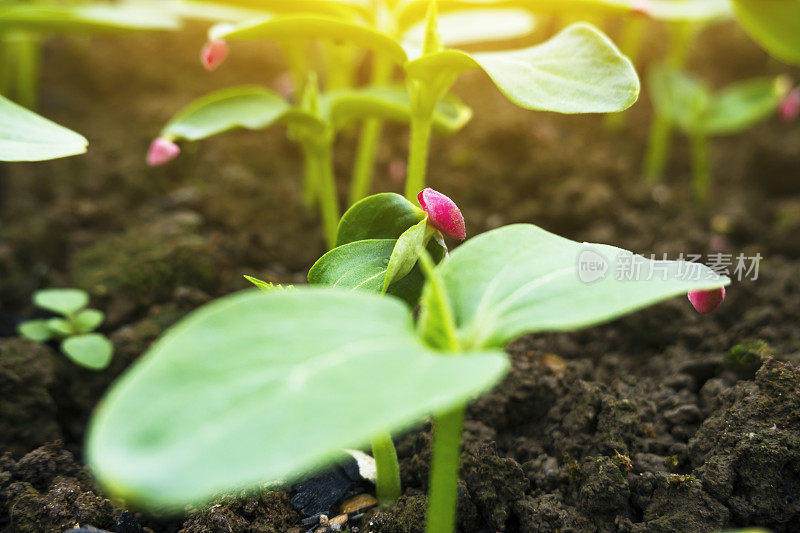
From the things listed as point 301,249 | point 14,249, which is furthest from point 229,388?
point 14,249

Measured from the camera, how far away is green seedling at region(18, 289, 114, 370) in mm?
1120

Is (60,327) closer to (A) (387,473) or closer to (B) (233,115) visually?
(B) (233,115)

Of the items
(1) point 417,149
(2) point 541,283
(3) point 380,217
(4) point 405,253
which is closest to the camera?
(2) point 541,283

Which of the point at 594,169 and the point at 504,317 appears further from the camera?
the point at 594,169

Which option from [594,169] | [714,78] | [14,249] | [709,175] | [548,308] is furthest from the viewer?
[714,78]

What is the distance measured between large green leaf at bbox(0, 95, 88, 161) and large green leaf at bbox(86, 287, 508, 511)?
1.41 feet

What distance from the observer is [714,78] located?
2.46m

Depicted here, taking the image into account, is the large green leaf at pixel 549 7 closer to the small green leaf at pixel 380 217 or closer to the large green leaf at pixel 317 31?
the large green leaf at pixel 317 31

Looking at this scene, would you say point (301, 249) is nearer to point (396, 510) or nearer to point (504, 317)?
point (396, 510)

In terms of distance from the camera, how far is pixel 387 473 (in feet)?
2.91

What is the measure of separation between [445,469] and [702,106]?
5.26 ft

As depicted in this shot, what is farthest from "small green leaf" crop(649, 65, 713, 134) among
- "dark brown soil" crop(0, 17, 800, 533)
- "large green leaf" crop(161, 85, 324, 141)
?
"large green leaf" crop(161, 85, 324, 141)

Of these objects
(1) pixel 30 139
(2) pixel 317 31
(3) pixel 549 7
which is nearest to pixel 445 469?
(1) pixel 30 139

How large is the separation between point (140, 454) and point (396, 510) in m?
0.49
